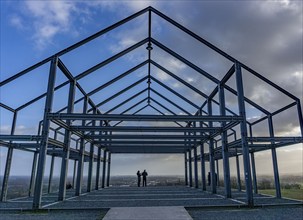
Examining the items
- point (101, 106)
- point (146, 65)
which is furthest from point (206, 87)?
point (101, 106)

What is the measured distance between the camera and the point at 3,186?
14.3m

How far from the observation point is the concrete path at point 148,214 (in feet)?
25.4

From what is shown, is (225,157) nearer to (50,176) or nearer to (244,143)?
(244,143)

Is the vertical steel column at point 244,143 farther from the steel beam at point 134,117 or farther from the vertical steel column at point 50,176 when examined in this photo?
the vertical steel column at point 50,176

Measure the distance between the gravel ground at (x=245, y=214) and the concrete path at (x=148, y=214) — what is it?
1.94 feet

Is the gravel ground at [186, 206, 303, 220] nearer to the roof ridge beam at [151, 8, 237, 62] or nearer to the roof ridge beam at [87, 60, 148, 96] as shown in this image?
the roof ridge beam at [151, 8, 237, 62]

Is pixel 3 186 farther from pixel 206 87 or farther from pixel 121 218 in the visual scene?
pixel 206 87

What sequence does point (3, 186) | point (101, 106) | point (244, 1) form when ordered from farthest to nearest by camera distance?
point (101, 106), point (3, 186), point (244, 1)

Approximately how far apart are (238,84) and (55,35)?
10.5m

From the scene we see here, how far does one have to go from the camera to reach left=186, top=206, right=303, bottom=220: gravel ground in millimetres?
8180

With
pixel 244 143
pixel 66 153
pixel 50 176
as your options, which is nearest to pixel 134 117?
pixel 66 153

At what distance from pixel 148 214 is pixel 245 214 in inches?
148

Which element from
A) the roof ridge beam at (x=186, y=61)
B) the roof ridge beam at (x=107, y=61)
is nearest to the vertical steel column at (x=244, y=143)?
the roof ridge beam at (x=186, y=61)

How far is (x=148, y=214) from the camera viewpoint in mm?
8258
